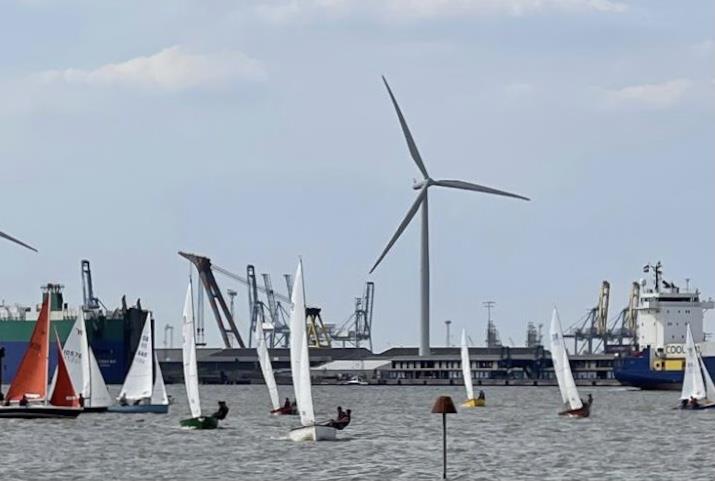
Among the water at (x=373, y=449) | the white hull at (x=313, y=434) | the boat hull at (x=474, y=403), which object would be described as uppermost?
the boat hull at (x=474, y=403)

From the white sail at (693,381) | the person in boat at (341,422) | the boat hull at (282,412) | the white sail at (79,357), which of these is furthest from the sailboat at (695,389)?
the person in boat at (341,422)

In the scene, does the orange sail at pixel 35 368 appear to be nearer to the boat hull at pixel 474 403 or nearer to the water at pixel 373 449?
the water at pixel 373 449

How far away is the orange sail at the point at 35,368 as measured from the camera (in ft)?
340

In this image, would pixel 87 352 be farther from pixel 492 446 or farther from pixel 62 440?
pixel 492 446

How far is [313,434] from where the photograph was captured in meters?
88.3

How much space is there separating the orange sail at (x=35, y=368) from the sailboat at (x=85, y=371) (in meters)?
12.4

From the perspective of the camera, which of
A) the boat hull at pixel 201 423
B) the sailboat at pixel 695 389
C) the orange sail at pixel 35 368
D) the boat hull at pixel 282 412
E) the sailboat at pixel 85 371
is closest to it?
the boat hull at pixel 201 423

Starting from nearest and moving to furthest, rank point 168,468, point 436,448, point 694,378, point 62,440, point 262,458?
point 168,468 < point 262,458 < point 436,448 < point 62,440 < point 694,378

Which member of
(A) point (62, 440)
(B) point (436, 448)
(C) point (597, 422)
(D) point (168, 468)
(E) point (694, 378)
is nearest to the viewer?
(D) point (168, 468)

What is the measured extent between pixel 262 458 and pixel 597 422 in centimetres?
4223

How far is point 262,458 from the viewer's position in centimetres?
8012

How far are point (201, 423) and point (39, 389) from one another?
30.8ft

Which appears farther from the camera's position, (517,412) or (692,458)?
(517,412)

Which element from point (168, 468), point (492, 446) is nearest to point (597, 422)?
point (492, 446)
